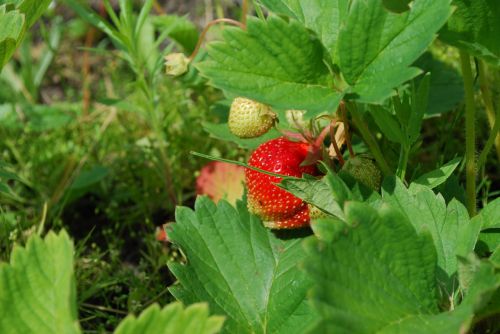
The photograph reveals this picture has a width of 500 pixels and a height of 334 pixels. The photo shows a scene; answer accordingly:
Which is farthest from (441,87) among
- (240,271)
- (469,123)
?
(240,271)

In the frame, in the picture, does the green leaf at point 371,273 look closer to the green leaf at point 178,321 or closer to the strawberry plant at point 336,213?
the strawberry plant at point 336,213

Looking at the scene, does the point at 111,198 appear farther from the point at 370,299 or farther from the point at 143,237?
the point at 370,299

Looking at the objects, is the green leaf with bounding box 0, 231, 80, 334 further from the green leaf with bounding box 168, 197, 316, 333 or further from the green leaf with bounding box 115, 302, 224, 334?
the green leaf with bounding box 168, 197, 316, 333

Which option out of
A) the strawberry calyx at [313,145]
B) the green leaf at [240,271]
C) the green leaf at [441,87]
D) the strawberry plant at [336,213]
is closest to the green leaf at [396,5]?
the strawberry plant at [336,213]

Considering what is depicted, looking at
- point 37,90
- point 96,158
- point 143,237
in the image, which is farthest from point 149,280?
point 37,90

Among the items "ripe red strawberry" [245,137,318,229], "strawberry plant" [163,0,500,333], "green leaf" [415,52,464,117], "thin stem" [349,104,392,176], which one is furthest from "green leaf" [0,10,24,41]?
"green leaf" [415,52,464,117]

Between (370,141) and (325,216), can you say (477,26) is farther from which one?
(325,216)
